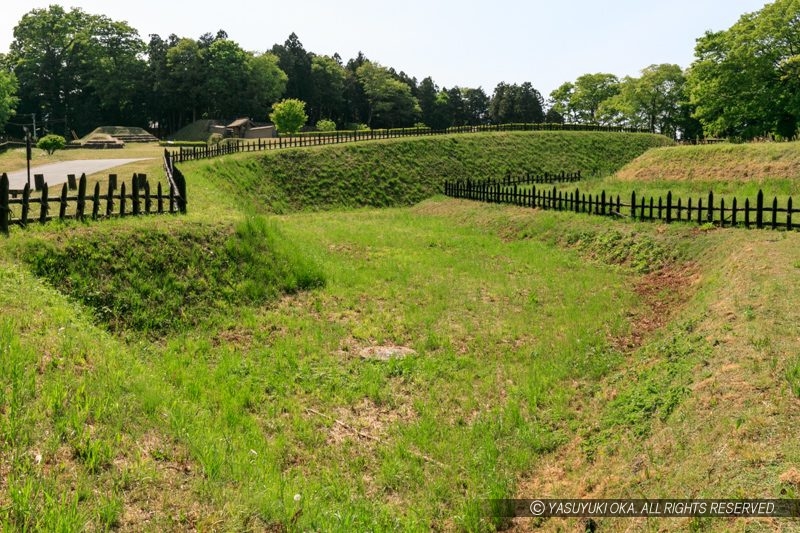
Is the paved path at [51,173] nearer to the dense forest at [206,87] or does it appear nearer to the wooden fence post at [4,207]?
the wooden fence post at [4,207]

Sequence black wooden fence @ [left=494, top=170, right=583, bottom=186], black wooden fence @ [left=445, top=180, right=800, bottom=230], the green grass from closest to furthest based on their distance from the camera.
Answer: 1. the green grass
2. black wooden fence @ [left=445, top=180, right=800, bottom=230]
3. black wooden fence @ [left=494, top=170, right=583, bottom=186]

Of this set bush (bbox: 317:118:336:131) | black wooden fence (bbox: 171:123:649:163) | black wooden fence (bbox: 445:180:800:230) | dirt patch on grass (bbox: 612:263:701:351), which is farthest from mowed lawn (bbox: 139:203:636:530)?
bush (bbox: 317:118:336:131)

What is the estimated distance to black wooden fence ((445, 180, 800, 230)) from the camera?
1714cm

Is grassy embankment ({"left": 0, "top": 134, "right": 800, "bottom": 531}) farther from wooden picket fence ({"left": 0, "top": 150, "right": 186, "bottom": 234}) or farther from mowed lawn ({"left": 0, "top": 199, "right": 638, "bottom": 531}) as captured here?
wooden picket fence ({"left": 0, "top": 150, "right": 186, "bottom": 234})

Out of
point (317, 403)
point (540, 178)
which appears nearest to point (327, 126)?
point (540, 178)

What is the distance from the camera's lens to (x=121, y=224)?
1444cm

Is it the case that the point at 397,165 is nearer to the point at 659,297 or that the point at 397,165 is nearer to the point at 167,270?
the point at 659,297

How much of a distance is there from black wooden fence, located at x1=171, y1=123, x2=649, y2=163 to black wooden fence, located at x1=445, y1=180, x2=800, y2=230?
18.9 m

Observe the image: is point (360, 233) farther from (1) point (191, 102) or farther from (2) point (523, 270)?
(1) point (191, 102)

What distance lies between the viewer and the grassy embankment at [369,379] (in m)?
6.04

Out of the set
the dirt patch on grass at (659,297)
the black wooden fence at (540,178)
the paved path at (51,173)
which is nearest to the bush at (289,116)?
the black wooden fence at (540,178)

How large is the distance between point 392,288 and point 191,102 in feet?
275

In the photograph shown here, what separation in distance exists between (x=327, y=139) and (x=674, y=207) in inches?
1442

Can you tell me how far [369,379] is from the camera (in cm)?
1044
